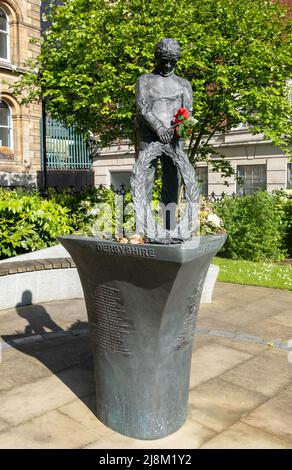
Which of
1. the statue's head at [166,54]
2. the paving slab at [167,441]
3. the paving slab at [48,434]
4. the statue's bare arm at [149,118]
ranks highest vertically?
the statue's head at [166,54]

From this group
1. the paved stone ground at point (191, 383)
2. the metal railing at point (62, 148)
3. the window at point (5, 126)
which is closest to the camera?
the paved stone ground at point (191, 383)

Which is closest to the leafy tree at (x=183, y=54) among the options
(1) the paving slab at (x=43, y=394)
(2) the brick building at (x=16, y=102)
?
(1) the paving slab at (x=43, y=394)

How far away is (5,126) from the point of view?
25047 millimetres

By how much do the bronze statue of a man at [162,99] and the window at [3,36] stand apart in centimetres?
2292

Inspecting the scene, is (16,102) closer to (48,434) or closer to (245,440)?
(48,434)

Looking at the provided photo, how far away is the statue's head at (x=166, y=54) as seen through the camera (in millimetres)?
4527

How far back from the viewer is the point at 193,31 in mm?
11727

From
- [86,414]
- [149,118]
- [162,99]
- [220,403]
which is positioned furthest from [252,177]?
[86,414]

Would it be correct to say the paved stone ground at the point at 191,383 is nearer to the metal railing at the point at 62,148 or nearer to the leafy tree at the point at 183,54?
the leafy tree at the point at 183,54

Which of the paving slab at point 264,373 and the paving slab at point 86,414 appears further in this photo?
the paving slab at point 264,373

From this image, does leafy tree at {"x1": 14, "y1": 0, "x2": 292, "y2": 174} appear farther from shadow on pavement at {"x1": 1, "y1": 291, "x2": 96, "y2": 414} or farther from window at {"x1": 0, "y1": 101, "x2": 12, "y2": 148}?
window at {"x1": 0, "y1": 101, "x2": 12, "y2": 148}

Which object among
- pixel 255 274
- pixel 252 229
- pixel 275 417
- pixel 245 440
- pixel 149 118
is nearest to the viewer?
pixel 245 440

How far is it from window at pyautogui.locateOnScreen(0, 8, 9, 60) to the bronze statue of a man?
75.2 ft

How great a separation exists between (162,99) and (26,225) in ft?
17.0
